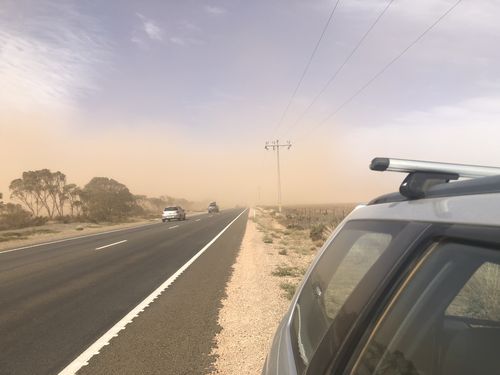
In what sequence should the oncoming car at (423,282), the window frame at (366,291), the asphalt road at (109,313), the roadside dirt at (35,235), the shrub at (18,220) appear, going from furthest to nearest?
the shrub at (18,220)
the roadside dirt at (35,235)
the asphalt road at (109,313)
the window frame at (366,291)
the oncoming car at (423,282)

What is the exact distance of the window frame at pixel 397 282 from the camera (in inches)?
51.1

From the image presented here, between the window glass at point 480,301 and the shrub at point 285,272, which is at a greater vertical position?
the window glass at point 480,301

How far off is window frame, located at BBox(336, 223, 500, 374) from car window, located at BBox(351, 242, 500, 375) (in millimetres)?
12

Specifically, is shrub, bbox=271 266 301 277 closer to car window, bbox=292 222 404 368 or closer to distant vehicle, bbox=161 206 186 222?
car window, bbox=292 222 404 368

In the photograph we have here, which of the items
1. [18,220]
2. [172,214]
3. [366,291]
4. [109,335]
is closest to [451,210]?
[366,291]

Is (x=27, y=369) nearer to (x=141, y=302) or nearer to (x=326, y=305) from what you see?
(x=141, y=302)

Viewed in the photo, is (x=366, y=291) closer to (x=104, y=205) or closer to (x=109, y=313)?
(x=109, y=313)

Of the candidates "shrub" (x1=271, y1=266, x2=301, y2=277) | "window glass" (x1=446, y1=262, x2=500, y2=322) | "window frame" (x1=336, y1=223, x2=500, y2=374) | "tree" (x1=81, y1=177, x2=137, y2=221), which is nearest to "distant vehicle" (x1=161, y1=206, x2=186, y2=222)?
"tree" (x1=81, y1=177, x2=137, y2=221)

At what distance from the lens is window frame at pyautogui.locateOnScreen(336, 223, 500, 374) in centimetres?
130

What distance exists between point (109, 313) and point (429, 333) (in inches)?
250

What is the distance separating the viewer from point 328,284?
2469 mm

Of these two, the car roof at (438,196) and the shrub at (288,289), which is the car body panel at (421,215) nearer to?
the car roof at (438,196)

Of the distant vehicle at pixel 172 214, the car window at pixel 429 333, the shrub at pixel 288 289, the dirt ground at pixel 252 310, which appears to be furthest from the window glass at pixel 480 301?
the distant vehicle at pixel 172 214

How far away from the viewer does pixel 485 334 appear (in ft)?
5.61
